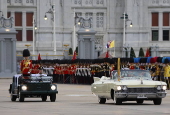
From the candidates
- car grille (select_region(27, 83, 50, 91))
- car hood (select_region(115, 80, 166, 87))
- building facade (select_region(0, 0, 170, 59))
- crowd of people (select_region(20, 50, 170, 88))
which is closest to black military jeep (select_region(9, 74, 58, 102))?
car grille (select_region(27, 83, 50, 91))

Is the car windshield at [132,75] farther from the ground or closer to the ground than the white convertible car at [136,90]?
farther from the ground

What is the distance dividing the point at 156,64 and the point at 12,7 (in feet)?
168

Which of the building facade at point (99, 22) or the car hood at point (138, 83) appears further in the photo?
the building facade at point (99, 22)

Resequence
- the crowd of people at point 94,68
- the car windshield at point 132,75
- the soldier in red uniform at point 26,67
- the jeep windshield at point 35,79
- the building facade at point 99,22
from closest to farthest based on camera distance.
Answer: the car windshield at point 132,75, the jeep windshield at point 35,79, the soldier in red uniform at point 26,67, the crowd of people at point 94,68, the building facade at point 99,22

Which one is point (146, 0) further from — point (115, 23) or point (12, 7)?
point (12, 7)

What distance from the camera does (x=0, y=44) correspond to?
6253cm

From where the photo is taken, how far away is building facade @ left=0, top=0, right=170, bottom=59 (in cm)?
9362

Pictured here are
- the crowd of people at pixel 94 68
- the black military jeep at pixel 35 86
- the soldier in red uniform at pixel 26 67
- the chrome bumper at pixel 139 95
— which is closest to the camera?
the chrome bumper at pixel 139 95

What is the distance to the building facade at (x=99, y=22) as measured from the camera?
93625 mm

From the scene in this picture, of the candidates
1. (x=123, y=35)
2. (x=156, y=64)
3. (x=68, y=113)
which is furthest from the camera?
(x=123, y=35)

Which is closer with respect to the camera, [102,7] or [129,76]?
[129,76]

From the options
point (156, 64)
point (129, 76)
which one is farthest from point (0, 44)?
point (129, 76)

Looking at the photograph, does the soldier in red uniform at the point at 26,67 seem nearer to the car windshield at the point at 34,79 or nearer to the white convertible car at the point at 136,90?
the car windshield at the point at 34,79

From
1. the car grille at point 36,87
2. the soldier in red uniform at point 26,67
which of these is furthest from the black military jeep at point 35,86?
the soldier in red uniform at point 26,67
